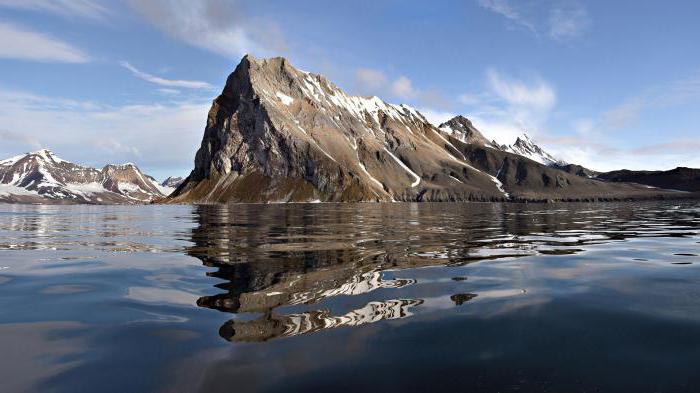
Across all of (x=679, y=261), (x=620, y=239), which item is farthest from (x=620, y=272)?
(x=620, y=239)

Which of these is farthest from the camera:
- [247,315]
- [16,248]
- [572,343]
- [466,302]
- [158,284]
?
[16,248]

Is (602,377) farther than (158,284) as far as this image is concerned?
No

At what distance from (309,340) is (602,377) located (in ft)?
17.7

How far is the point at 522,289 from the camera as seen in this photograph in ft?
46.9

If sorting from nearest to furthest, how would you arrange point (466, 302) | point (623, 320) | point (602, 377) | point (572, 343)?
point (602, 377) < point (572, 343) < point (623, 320) < point (466, 302)

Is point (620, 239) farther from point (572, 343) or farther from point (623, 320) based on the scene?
point (572, 343)

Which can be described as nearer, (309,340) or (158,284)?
(309,340)

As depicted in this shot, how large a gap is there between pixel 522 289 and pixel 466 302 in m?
2.79

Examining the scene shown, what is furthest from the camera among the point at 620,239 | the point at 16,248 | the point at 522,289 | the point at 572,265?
the point at 620,239

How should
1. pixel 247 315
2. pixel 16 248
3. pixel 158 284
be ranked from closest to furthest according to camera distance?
pixel 247 315
pixel 158 284
pixel 16 248

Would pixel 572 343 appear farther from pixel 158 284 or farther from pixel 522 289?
pixel 158 284

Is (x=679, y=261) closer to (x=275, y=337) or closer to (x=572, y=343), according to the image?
(x=572, y=343)

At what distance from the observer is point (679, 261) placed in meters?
20.2

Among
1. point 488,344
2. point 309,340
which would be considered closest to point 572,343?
point 488,344
